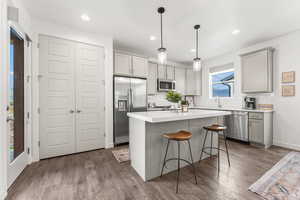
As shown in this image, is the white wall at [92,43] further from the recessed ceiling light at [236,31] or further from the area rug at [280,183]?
the recessed ceiling light at [236,31]

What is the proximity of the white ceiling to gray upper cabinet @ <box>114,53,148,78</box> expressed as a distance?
49 centimetres

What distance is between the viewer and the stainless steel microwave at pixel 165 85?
4758mm

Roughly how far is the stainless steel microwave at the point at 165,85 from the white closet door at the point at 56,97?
2.82 metres

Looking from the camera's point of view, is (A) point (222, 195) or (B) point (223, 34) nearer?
(A) point (222, 195)

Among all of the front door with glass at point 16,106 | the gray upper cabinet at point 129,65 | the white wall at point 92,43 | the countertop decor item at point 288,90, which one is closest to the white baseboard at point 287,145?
the countertop decor item at point 288,90

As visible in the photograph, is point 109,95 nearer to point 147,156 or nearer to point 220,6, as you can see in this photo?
point 147,156

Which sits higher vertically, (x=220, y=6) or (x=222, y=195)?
(x=220, y=6)

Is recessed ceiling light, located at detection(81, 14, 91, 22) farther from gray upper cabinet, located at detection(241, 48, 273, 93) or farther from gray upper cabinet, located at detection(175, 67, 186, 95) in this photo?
gray upper cabinet, located at detection(241, 48, 273, 93)

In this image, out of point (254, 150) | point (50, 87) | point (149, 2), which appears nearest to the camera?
point (149, 2)

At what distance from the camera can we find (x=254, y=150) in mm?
3141

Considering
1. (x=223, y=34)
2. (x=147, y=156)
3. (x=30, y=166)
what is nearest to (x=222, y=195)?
(x=147, y=156)

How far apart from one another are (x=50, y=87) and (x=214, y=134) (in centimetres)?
372

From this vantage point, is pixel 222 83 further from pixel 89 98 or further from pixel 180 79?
pixel 89 98

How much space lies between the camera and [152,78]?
464 cm
